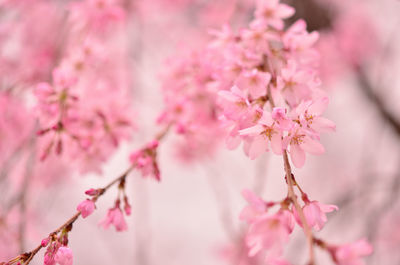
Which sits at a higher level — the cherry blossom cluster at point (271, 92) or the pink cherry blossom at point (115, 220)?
the cherry blossom cluster at point (271, 92)

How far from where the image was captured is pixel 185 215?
2314 millimetres

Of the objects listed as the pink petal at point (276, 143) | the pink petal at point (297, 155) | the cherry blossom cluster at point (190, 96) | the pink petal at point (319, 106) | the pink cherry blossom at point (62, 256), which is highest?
the cherry blossom cluster at point (190, 96)

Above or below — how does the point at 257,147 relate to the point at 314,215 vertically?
above

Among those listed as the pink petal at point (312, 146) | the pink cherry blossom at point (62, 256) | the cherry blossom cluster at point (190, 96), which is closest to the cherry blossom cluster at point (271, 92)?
the pink petal at point (312, 146)

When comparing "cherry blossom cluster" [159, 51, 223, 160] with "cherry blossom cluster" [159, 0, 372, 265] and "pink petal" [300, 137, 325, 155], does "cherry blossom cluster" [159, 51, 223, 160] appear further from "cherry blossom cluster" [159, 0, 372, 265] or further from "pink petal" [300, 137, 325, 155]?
"pink petal" [300, 137, 325, 155]

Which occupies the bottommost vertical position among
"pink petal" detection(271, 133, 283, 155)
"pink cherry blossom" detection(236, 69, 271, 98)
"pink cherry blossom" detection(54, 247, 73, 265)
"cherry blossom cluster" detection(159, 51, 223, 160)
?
"pink cherry blossom" detection(54, 247, 73, 265)

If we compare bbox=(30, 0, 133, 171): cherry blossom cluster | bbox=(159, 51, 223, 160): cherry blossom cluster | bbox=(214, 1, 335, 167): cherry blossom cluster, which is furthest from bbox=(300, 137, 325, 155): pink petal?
bbox=(30, 0, 133, 171): cherry blossom cluster

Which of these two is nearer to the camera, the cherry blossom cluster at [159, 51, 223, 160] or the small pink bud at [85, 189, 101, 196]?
the small pink bud at [85, 189, 101, 196]

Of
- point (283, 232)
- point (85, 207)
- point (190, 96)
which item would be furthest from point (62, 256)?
point (190, 96)

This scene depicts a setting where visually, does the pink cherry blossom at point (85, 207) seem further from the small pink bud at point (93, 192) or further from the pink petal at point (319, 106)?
the pink petal at point (319, 106)

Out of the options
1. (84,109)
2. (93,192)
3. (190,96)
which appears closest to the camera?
(93,192)

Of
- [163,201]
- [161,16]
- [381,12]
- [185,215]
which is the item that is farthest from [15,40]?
[381,12]

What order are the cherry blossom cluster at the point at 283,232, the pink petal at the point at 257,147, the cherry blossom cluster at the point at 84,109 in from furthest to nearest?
1. the cherry blossom cluster at the point at 84,109
2. the pink petal at the point at 257,147
3. the cherry blossom cluster at the point at 283,232

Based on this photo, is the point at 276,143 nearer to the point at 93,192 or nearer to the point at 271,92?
the point at 271,92
